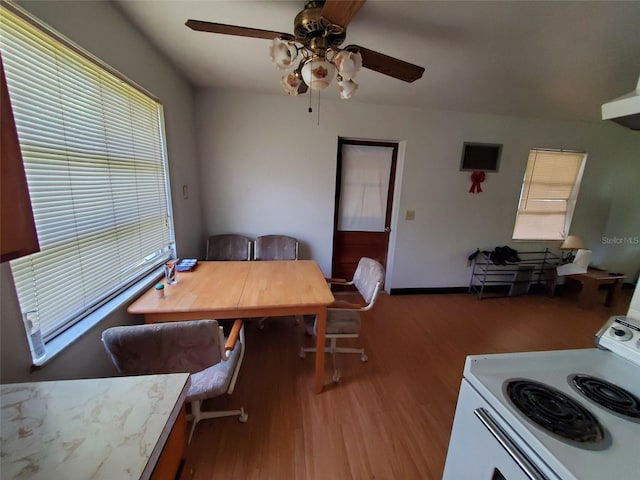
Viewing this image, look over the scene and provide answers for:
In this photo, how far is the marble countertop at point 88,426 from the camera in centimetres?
53

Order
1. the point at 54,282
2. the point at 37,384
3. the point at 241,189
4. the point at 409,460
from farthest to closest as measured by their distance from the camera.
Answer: the point at 241,189
the point at 409,460
the point at 54,282
the point at 37,384

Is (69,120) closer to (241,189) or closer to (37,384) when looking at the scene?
(37,384)

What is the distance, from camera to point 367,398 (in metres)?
1.74

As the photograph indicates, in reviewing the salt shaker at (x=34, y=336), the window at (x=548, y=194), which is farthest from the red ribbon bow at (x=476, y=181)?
the salt shaker at (x=34, y=336)

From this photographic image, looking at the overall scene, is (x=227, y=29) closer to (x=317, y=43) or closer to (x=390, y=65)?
(x=317, y=43)

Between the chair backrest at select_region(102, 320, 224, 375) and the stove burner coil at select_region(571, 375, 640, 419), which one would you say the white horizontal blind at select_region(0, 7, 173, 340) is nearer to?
the chair backrest at select_region(102, 320, 224, 375)

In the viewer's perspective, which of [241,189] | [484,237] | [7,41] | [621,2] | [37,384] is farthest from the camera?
[484,237]

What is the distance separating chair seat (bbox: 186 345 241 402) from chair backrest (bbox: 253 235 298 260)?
1538 mm

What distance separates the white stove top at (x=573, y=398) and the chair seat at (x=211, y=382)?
45.1 inches

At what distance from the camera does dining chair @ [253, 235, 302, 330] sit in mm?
2836

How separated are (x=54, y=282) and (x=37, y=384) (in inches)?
18.3

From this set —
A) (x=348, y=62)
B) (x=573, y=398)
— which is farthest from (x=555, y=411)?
(x=348, y=62)

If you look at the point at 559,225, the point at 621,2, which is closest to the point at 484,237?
the point at 559,225

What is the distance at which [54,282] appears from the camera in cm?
103
